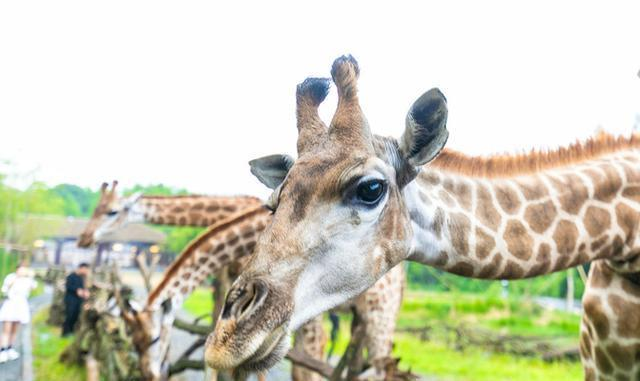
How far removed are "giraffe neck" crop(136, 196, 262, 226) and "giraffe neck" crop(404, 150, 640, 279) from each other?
6.86 metres

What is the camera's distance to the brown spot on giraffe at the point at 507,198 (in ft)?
9.63

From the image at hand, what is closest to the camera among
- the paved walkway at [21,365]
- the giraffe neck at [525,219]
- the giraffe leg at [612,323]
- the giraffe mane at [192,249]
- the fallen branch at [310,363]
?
the giraffe neck at [525,219]

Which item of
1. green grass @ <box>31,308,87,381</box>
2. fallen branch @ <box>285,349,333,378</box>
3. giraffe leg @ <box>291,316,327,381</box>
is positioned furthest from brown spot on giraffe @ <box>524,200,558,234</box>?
green grass @ <box>31,308,87,381</box>

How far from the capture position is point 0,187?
96.0 ft

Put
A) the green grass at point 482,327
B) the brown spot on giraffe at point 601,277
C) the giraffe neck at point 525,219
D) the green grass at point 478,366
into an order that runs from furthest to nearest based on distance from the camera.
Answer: the green grass at point 482,327
the green grass at point 478,366
the brown spot on giraffe at point 601,277
the giraffe neck at point 525,219

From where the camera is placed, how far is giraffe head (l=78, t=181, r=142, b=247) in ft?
34.3

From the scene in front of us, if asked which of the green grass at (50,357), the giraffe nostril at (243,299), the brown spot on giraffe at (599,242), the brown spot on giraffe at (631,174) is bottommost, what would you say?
the green grass at (50,357)

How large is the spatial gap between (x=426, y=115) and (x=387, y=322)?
5.44m

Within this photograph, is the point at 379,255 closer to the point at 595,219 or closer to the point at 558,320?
the point at 595,219

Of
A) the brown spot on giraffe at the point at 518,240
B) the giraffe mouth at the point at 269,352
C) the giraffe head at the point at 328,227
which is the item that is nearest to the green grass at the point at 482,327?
the brown spot on giraffe at the point at 518,240

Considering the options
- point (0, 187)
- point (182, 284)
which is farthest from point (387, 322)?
point (0, 187)

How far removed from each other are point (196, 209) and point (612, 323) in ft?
25.1

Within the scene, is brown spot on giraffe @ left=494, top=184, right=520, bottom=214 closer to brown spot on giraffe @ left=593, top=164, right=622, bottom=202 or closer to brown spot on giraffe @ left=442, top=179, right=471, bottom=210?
brown spot on giraffe @ left=442, top=179, right=471, bottom=210

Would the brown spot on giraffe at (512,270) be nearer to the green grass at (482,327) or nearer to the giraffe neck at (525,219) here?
the giraffe neck at (525,219)
